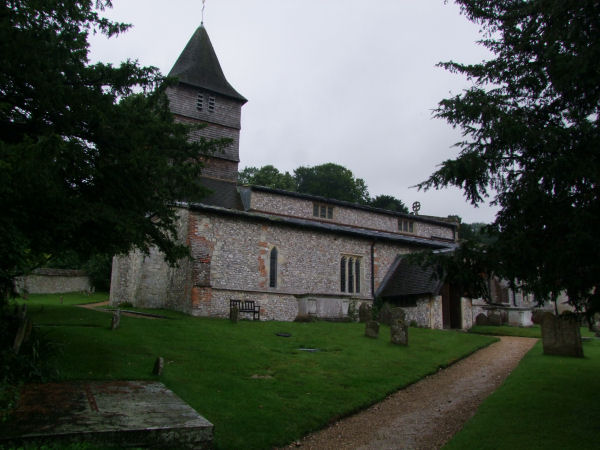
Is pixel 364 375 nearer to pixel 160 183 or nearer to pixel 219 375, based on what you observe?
pixel 219 375

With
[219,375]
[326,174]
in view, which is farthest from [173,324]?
[326,174]

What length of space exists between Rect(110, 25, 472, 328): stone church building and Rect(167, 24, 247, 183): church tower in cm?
7

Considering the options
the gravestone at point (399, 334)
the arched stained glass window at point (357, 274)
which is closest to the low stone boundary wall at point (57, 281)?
the arched stained glass window at point (357, 274)

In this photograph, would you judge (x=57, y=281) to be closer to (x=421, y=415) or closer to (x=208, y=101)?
(x=208, y=101)

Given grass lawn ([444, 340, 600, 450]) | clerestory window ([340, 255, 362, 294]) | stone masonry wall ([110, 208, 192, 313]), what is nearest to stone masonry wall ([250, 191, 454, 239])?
clerestory window ([340, 255, 362, 294])

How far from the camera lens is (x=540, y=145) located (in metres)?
6.54

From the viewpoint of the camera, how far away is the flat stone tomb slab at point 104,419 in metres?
4.46

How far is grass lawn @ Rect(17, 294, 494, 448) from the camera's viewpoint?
6.88 meters

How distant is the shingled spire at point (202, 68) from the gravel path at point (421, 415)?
22.7m

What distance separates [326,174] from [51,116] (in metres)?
44.0

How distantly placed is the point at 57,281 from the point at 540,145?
118ft

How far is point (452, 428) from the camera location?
704 centimetres

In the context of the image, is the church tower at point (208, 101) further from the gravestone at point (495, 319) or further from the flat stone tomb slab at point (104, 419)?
the flat stone tomb slab at point (104, 419)

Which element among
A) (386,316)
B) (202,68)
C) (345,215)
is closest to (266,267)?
(386,316)
